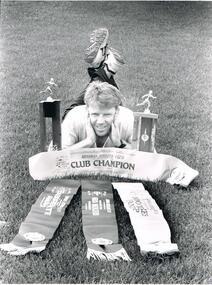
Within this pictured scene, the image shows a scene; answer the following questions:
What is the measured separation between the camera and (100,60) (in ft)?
7.57

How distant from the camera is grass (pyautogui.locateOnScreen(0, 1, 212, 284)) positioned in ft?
4.96

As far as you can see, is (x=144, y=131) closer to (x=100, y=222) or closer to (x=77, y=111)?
(x=77, y=111)

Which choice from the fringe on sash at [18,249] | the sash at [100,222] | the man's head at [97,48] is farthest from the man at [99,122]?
the fringe on sash at [18,249]

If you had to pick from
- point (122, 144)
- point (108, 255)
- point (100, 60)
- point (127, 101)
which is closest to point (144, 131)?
point (122, 144)

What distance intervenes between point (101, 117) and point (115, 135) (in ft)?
0.38

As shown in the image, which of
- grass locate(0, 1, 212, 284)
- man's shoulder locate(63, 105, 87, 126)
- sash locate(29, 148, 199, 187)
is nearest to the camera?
grass locate(0, 1, 212, 284)

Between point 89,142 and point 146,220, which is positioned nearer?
point 146,220

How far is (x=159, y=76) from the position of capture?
9.19 ft

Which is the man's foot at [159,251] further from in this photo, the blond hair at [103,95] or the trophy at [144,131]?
the blond hair at [103,95]

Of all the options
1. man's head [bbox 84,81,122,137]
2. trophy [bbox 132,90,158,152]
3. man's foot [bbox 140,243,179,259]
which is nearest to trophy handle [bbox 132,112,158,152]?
trophy [bbox 132,90,158,152]

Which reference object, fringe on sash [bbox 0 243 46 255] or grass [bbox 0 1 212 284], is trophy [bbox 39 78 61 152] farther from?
fringe on sash [bbox 0 243 46 255]

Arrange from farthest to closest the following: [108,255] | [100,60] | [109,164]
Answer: [100,60] < [109,164] < [108,255]

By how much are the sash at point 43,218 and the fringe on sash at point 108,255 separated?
16 centimetres

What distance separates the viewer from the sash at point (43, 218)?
159cm
